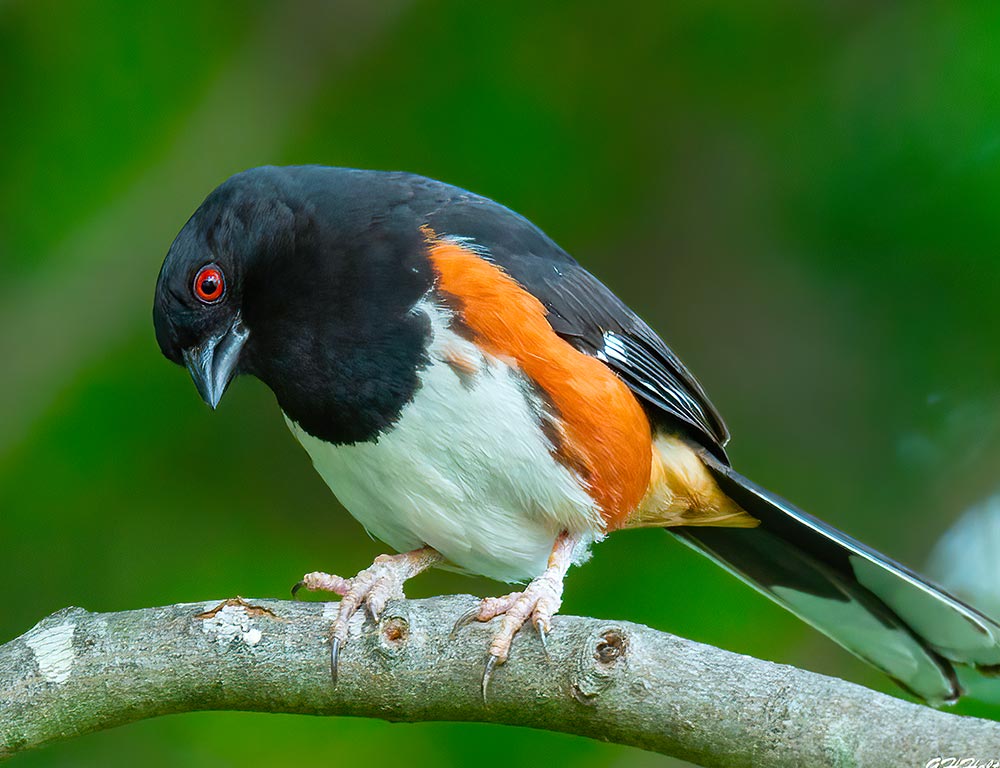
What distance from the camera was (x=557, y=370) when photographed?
10.6 feet

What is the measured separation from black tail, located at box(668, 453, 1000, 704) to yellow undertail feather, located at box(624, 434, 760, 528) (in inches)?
1.4

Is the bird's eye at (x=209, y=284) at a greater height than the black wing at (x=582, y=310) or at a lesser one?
lesser

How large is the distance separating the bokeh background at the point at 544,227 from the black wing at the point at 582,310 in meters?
0.99

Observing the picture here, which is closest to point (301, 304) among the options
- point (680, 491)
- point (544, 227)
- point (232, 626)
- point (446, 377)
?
point (446, 377)

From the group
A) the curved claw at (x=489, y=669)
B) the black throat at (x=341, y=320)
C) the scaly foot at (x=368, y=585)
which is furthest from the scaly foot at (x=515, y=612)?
the black throat at (x=341, y=320)

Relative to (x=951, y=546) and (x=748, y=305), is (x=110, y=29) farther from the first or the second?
(x=951, y=546)

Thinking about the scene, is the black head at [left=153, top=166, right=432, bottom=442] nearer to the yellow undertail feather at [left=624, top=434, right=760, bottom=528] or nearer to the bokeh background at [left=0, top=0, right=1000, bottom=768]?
the yellow undertail feather at [left=624, top=434, right=760, bottom=528]

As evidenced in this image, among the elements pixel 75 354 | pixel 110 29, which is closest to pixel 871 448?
pixel 75 354

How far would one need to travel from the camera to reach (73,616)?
8.77 ft

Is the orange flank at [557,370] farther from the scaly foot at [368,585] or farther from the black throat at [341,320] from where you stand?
the scaly foot at [368,585]

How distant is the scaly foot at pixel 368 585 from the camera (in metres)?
2.62

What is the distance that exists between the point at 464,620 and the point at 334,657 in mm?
295

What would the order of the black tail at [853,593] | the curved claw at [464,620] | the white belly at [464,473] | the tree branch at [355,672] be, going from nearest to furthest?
the tree branch at [355,672] → the curved claw at [464,620] → the white belly at [464,473] → the black tail at [853,593]

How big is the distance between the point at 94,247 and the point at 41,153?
0.44 meters
